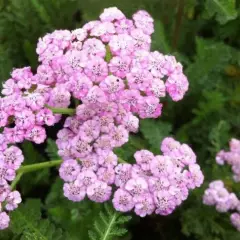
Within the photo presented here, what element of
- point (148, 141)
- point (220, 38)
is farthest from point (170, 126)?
point (220, 38)

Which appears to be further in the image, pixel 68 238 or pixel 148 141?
pixel 148 141

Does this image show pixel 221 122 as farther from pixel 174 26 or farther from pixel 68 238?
pixel 68 238

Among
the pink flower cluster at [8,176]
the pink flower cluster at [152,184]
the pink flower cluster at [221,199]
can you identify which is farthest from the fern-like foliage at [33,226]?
the pink flower cluster at [221,199]

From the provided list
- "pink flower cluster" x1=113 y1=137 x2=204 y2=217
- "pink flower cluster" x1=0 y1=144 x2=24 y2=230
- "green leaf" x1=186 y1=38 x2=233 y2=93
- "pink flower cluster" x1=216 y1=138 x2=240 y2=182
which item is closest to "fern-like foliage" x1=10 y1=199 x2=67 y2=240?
"pink flower cluster" x1=0 y1=144 x2=24 y2=230

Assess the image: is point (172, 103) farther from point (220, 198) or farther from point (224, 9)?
point (220, 198)

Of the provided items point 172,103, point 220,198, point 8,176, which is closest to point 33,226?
point 8,176

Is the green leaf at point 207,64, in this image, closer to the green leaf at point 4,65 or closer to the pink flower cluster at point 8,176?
the green leaf at point 4,65

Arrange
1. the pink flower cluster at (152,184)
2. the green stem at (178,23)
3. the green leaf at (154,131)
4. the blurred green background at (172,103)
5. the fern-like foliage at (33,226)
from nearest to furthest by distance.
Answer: the pink flower cluster at (152,184), the fern-like foliage at (33,226), the blurred green background at (172,103), the green leaf at (154,131), the green stem at (178,23)
